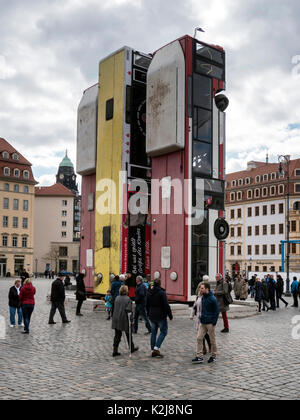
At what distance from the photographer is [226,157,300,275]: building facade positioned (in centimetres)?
7106

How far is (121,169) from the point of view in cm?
2359

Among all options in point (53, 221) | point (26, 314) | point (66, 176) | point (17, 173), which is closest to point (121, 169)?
point (26, 314)

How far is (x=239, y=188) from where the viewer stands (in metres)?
80.9

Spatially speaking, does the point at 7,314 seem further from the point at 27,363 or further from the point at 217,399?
the point at 217,399

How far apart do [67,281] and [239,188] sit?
47.4 m

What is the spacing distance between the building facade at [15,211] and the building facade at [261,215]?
108 ft

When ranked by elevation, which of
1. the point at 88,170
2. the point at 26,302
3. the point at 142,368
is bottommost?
the point at 142,368

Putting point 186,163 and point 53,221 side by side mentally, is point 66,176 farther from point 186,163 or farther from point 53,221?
point 186,163

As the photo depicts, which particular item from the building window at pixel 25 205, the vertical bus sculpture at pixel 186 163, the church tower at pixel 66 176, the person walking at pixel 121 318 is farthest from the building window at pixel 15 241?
the church tower at pixel 66 176

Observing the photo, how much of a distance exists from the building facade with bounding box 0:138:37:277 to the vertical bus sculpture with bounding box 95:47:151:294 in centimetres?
6060

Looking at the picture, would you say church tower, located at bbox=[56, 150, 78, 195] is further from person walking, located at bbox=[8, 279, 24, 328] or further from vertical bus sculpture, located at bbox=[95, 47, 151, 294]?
person walking, located at bbox=[8, 279, 24, 328]

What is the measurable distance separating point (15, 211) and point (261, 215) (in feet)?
129

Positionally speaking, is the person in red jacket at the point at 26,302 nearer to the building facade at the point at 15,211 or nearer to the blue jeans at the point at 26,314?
the blue jeans at the point at 26,314
